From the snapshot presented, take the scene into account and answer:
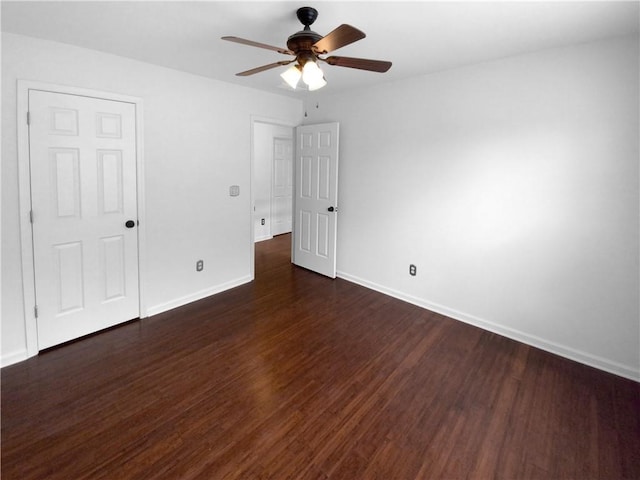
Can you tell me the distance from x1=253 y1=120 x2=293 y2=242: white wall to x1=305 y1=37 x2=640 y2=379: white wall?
9.19 feet

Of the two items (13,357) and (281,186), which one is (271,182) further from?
(13,357)

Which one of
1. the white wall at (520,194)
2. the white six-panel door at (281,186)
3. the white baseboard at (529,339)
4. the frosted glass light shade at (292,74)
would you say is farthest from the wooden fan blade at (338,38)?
the white six-panel door at (281,186)

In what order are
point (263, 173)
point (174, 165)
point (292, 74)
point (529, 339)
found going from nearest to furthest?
point (292, 74)
point (529, 339)
point (174, 165)
point (263, 173)

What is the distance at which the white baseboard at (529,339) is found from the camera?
252 centimetres

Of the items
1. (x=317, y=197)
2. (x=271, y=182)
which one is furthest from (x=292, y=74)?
(x=271, y=182)

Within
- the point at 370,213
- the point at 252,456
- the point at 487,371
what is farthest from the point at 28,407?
the point at 370,213

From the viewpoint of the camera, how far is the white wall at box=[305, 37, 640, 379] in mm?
2432

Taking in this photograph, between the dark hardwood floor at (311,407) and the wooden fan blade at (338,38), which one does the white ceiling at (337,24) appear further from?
the dark hardwood floor at (311,407)

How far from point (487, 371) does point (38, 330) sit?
11.4 feet

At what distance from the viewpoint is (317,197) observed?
4484 mm

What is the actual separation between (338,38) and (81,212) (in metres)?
2.46

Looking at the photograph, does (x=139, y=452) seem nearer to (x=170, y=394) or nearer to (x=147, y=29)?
(x=170, y=394)

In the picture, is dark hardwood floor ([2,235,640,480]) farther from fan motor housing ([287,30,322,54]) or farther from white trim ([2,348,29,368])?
fan motor housing ([287,30,322,54])

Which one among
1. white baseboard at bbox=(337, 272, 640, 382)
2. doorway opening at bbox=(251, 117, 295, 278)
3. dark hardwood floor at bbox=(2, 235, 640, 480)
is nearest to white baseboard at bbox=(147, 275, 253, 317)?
dark hardwood floor at bbox=(2, 235, 640, 480)
